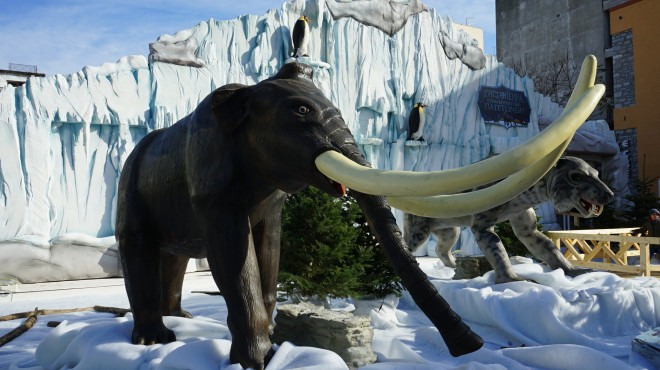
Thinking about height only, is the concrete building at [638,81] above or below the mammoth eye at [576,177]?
above

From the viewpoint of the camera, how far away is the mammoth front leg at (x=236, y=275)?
5.82 feet

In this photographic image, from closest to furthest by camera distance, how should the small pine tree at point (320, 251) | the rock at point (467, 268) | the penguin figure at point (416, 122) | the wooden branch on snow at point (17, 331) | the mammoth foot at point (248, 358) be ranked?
the mammoth foot at point (248, 358)
the wooden branch on snow at point (17, 331)
the small pine tree at point (320, 251)
the rock at point (467, 268)
the penguin figure at point (416, 122)

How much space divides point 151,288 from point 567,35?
1787cm

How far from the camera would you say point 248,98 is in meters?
1.86

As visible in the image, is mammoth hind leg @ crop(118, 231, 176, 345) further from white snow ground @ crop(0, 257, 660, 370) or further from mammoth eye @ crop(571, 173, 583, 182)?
mammoth eye @ crop(571, 173, 583, 182)

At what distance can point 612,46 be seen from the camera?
13.2 meters

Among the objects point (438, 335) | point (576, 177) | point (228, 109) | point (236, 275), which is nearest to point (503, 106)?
point (576, 177)

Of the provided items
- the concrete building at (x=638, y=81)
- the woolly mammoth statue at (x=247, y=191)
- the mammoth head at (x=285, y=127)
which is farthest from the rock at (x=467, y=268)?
the concrete building at (x=638, y=81)

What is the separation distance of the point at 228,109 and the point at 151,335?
1007mm

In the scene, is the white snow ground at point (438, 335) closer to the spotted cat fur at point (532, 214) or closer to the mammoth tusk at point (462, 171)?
the spotted cat fur at point (532, 214)

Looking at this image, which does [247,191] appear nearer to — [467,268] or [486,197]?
[486,197]

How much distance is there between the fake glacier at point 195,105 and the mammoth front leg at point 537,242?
5.46 m

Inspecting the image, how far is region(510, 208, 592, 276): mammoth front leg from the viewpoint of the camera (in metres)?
4.43

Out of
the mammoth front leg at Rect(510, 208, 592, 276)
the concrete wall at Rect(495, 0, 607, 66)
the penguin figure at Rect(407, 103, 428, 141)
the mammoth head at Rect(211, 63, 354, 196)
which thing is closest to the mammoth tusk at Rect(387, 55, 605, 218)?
the mammoth head at Rect(211, 63, 354, 196)
